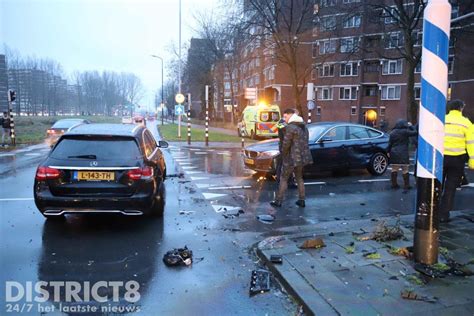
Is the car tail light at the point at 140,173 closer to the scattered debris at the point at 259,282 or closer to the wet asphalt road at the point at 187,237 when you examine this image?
the wet asphalt road at the point at 187,237

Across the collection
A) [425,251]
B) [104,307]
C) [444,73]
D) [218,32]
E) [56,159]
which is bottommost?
[104,307]

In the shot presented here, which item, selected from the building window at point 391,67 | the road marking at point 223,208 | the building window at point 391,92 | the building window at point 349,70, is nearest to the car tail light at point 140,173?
the road marking at point 223,208

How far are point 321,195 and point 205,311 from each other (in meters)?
5.85

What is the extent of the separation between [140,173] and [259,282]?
2.71 metres

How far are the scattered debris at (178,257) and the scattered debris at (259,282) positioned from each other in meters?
0.89

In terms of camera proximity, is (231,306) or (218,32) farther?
(218,32)

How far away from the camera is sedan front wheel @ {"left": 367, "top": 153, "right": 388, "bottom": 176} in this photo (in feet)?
38.9

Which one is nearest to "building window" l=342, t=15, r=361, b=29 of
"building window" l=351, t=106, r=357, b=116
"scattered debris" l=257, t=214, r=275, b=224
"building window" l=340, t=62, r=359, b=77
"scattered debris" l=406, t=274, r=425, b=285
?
"building window" l=340, t=62, r=359, b=77

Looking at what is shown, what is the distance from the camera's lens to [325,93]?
57.4 m

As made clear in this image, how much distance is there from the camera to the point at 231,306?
3.75m

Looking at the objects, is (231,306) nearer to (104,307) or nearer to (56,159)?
(104,307)

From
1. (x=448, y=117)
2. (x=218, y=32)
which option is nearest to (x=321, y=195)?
(x=448, y=117)

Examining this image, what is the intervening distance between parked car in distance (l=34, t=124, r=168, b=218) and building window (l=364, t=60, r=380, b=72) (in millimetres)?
53283

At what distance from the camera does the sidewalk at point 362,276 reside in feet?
11.7
